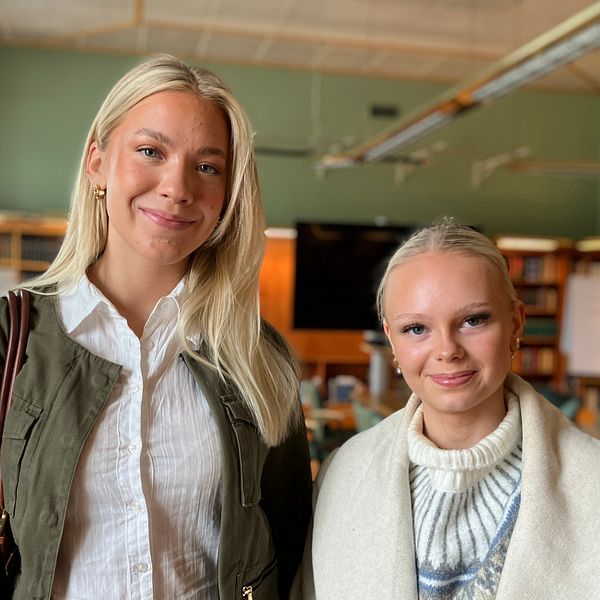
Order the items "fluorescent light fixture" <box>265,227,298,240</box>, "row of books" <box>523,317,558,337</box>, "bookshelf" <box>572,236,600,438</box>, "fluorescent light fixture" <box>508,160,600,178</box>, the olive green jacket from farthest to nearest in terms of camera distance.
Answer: "row of books" <box>523,317,558,337</box>
"bookshelf" <box>572,236,600,438</box>
"fluorescent light fixture" <box>265,227,298,240</box>
"fluorescent light fixture" <box>508,160,600,178</box>
the olive green jacket

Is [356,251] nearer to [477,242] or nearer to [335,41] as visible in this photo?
[335,41]

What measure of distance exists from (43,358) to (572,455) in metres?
1.01

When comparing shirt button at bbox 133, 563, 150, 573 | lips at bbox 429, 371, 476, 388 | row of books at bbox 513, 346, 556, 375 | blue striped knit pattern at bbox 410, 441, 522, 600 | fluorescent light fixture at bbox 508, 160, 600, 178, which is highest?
fluorescent light fixture at bbox 508, 160, 600, 178

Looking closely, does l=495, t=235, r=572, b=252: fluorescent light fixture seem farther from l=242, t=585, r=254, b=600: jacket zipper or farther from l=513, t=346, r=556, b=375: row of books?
l=242, t=585, r=254, b=600: jacket zipper

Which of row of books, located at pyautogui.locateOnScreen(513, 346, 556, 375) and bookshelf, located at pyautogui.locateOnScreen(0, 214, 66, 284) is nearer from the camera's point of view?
bookshelf, located at pyautogui.locateOnScreen(0, 214, 66, 284)

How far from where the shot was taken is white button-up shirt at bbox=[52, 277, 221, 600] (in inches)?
60.1

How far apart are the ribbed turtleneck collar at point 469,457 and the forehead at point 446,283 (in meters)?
0.24

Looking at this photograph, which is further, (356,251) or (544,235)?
(544,235)

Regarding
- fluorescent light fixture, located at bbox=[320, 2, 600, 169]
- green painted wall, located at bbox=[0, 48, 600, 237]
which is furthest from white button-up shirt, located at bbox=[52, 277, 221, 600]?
green painted wall, located at bbox=[0, 48, 600, 237]

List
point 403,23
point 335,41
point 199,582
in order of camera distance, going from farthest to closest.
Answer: point 335,41 < point 403,23 < point 199,582

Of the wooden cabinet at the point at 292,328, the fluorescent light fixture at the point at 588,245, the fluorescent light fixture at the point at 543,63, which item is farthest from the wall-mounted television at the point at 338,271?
the fluorescent light fixture at the point at 543,63

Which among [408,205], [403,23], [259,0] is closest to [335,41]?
[403,23]

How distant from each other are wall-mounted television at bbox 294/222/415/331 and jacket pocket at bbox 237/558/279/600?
7390 mm

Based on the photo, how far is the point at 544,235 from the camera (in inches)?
396
